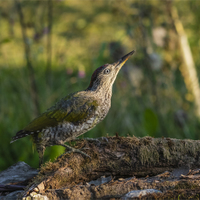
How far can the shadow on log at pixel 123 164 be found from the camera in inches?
100

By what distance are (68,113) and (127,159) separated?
818mm

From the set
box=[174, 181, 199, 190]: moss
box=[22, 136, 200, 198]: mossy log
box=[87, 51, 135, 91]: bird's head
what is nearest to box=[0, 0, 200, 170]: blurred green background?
box=[87, 51, 135, 91]: bird's head

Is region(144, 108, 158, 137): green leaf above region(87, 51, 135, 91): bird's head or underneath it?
underneath

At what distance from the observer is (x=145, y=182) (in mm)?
2445

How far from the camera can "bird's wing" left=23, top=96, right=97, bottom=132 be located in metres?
3.16

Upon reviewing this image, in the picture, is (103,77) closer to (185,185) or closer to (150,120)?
(150,120)

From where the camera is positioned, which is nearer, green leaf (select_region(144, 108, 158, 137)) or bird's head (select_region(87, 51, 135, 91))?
bird's head (select_region(87, 51, 135, 91))

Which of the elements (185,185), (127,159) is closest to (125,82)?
(127,159)

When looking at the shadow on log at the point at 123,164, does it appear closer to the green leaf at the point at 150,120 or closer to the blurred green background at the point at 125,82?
the blurred green background at the point at 125,82

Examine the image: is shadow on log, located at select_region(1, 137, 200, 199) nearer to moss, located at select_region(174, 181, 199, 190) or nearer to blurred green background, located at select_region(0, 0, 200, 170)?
moss, located at select_region(174, 181, 199, 190)

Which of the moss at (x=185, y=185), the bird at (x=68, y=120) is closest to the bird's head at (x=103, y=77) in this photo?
the bird at (x=68, y=120)

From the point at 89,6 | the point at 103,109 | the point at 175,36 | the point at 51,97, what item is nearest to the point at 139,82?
the point at 175,36

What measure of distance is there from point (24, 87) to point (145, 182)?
376cm

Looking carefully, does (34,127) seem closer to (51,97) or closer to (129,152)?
(129,152)
